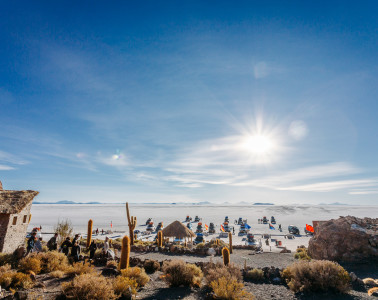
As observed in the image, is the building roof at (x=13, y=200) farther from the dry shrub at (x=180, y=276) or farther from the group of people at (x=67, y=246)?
the dry shrub at (x=180, y=276)

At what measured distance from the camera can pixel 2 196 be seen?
12523 millimetres

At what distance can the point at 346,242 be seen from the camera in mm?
13820

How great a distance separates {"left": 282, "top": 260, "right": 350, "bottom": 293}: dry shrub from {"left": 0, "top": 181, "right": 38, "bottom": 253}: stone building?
46.9 ft

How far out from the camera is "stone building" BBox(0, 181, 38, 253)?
11664 millimetres

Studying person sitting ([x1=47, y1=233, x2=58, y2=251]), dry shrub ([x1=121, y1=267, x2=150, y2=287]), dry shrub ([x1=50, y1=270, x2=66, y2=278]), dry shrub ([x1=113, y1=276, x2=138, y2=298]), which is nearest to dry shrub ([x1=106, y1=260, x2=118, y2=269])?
dry shrub ([x1=121, y1=267, x2=150, y2=287])

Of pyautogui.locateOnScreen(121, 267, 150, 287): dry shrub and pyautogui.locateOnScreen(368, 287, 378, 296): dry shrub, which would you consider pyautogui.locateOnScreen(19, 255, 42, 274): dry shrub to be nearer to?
pyautogui.locateOnScreen(121, 267, 150, 287): dry shrub

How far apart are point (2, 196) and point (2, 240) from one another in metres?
2.50

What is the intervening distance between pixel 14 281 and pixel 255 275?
397 inches

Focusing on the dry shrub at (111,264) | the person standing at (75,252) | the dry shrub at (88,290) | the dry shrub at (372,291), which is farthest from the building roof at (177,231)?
the dry shrub at (372,291)

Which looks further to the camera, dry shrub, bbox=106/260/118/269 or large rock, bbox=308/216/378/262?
large rock, bbox=308/216/378/262

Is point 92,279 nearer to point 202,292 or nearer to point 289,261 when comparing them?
point 202,292

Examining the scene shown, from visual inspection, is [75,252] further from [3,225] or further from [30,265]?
[3,225]

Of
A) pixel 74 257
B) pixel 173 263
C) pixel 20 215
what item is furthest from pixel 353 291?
pixel 20 215

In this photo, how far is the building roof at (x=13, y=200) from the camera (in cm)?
1172
